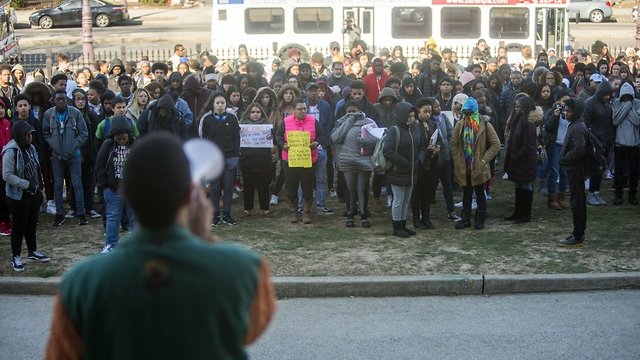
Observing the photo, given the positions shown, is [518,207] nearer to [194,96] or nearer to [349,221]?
[349,221]

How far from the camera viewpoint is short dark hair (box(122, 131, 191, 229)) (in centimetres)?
286

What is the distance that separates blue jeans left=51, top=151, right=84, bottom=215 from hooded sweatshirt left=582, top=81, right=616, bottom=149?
23.2 ft

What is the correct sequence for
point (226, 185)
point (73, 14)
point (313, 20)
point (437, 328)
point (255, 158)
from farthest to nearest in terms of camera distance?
point (73, 14), point (313, 20), point (255, 158), point (226, 185), point (437, 328)

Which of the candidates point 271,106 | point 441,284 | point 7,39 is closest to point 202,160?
point 441,284

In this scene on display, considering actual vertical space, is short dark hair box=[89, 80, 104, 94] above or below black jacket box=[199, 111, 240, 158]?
above

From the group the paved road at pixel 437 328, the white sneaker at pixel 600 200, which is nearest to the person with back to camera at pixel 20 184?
the paved road at pixel 437 328

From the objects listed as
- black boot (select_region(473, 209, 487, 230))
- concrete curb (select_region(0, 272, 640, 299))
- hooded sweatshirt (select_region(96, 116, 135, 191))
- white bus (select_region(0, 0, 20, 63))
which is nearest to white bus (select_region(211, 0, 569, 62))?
white bus (select_region(0, 0, 20, 63))

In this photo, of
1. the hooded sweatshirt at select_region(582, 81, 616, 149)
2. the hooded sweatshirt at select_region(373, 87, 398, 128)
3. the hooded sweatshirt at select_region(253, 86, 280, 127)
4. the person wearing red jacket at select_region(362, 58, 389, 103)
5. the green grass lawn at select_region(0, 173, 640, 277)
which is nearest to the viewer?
the green grass lawn at select_region(0, 173, 640, 277)

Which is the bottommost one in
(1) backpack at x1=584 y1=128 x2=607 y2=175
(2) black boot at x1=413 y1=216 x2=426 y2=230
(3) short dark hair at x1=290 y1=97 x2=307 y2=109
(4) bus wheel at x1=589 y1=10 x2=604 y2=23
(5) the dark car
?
(2) black boot at x1=413 y1=216 x2=426 y2=230

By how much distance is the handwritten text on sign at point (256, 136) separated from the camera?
12.3 meters

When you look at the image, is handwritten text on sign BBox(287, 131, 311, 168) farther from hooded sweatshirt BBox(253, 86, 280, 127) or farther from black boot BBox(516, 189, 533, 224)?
black boot BBox(516, 189, 533, 224)

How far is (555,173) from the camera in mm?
12984

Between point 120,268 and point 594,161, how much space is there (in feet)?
28.6

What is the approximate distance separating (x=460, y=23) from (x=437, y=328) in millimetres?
21522
